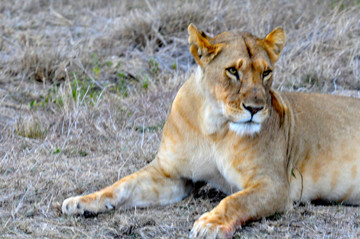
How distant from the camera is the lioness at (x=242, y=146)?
9.75 ft

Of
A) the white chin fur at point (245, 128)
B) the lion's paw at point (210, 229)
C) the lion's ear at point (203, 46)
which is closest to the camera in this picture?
the lion's paw at point (210, 229)

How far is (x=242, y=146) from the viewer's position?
10.4 feet

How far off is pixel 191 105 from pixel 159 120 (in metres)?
1.55

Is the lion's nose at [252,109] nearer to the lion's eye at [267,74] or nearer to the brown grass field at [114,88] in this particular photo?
the lion's eye at [267,74]

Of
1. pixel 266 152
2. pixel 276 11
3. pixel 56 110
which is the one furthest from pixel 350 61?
pixel 266 152

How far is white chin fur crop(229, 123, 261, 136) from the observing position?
3000 mm

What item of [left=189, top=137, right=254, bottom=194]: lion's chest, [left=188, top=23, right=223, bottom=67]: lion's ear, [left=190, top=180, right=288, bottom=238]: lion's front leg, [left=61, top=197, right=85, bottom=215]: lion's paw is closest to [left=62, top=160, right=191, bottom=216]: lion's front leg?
[left=61, top=197, right=85, bottom=215]: lion's paw

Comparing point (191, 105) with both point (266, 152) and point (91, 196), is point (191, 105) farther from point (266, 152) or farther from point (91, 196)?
point (91, 196)

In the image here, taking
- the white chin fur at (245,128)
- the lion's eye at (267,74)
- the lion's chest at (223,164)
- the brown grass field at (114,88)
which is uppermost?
the lion's eye at (267,74)

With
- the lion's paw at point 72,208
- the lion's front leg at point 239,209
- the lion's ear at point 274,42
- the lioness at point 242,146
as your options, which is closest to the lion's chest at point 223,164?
the lioness at point 242,146

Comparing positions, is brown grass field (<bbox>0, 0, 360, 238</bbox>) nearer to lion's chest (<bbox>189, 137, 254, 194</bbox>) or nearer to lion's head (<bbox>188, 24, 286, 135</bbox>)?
lion's chest (<bbox>189, 137, 254, 194</bbox>)

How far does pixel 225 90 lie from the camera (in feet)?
9.84

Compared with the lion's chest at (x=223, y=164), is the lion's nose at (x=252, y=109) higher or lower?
higher

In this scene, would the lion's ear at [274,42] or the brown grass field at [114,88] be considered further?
the lion's ear at [274,42]
